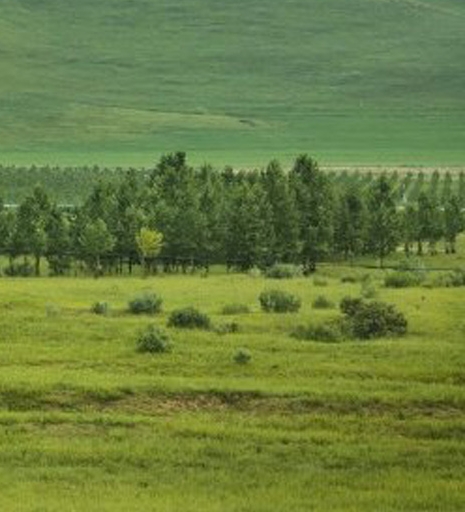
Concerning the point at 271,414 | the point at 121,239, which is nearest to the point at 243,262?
the point at 121,239

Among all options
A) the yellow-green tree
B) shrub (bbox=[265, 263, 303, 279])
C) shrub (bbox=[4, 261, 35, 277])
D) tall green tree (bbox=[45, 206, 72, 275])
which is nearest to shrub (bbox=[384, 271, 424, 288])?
shrub (bbox=[265, 263, 303, 279])

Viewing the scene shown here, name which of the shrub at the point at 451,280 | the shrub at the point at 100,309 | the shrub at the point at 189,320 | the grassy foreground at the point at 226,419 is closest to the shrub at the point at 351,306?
the grassy foreground at the point at 226,419

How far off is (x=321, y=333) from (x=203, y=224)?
48.8 m

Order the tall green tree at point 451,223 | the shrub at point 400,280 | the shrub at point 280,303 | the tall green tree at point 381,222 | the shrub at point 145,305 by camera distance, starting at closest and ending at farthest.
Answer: the shrub at point 145,305
the shrub at point 280,303
the shrub at point 400,280
the tall green tree at point 381,222
the tall green tree at point 451,223

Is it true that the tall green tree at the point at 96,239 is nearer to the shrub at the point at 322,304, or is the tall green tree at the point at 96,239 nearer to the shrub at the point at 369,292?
the shrub at the point at 369,292

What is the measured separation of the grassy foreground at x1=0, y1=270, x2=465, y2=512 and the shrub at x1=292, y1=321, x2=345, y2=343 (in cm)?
57

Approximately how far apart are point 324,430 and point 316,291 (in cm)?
3210

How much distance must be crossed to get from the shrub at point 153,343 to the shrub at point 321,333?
558cm

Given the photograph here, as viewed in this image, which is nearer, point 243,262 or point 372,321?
point 372,321

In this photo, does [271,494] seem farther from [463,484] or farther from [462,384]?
[462,384]

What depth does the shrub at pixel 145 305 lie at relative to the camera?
51.4 metres

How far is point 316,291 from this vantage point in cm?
6306

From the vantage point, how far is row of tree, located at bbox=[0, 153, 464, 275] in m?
92.3

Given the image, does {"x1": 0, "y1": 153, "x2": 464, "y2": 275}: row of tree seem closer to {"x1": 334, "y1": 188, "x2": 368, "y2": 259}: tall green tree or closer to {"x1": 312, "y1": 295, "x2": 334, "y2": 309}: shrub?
{"x1": 334, "y1": 188, "x2": 368, "y2": 259}: tall green tree
